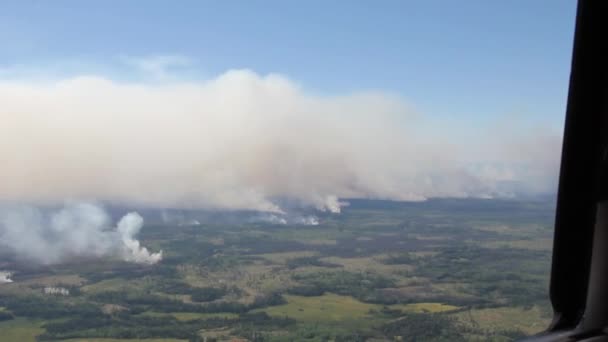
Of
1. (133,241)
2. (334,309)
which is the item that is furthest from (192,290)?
(334,309)

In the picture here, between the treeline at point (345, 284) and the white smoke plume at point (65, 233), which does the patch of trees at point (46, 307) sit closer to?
the white smoke plume at point (65, 233)

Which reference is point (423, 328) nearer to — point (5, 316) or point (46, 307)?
point (46, 307)

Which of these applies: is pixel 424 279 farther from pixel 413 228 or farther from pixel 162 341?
pixel 162 341

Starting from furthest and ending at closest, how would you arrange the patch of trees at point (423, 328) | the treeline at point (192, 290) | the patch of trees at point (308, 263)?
the patch of trees at point (308, 263)
the treeline at point (192, 290)
the patch of trees at point (423, 328)

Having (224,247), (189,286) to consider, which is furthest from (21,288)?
(224,247)

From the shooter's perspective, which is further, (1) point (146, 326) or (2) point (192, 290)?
(2) point (192, 290)

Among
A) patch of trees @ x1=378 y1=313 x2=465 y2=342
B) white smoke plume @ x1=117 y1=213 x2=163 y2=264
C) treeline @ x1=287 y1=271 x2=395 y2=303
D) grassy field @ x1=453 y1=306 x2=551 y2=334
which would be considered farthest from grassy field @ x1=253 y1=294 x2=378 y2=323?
white smoke plume @ x1=117 y1=213 x2=163 y2=264

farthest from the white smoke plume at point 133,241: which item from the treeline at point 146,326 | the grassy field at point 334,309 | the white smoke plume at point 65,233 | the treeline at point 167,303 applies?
the grassy field at point 334,309
